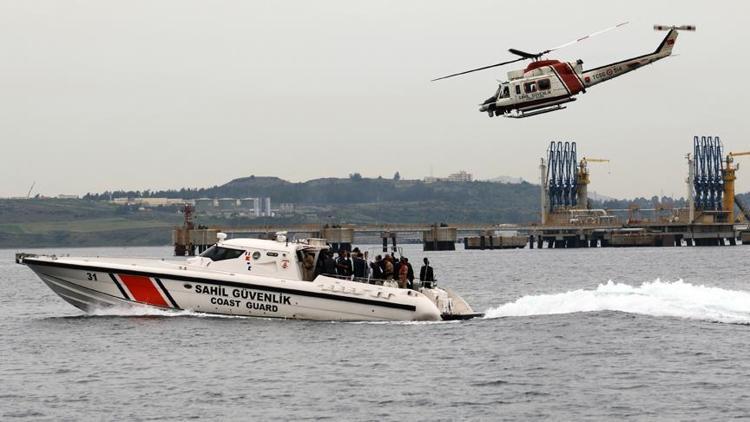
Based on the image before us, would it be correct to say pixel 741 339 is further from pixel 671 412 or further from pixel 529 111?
pixel 529 111

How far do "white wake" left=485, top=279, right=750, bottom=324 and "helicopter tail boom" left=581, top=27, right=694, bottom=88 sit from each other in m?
16.9

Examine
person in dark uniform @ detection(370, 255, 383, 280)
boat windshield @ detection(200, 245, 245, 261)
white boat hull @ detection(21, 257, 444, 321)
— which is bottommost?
white boat hull @ detection(21, 257, 444, 321)

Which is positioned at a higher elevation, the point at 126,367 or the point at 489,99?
the point at 489,99

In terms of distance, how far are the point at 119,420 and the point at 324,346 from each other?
980 centimetres

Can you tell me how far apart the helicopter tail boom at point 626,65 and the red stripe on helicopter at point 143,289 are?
26724 mm

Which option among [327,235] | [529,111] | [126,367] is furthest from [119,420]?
[327,235]

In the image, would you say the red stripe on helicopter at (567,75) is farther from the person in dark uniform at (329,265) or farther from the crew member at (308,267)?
the crew member at (308,267)

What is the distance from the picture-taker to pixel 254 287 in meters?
38.5

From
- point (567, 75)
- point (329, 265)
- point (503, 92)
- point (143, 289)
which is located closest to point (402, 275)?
point (329, 265)

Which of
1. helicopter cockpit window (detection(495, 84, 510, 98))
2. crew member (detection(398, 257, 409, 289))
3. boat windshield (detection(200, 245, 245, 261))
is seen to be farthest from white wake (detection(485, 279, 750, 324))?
helicopter cockpit window (detection(495, 84, 510, 98))

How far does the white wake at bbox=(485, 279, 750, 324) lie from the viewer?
40719 mm

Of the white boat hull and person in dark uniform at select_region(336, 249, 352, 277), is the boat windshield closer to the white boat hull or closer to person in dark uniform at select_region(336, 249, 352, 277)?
the white boat hull

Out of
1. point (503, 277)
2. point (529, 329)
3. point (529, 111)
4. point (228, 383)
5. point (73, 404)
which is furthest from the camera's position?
point (503, 277)

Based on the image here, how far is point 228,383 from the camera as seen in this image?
1157 inches
